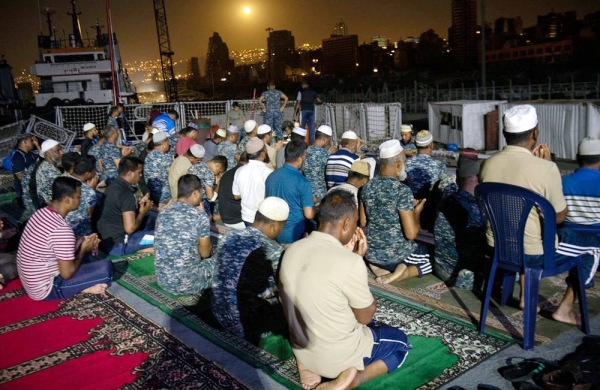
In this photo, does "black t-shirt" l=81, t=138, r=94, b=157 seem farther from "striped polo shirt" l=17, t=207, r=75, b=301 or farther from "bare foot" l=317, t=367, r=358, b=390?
"bare foot" l=317, t=367, r=358, b=390

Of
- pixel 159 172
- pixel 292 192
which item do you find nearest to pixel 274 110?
pixel 159 172

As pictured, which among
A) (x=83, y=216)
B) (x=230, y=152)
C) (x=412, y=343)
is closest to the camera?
(x=412, y=343)

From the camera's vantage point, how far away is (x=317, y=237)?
10.3ft

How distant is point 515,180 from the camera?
3.99 meters

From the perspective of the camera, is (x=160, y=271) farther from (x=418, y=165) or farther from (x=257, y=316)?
(x=418, y=165)

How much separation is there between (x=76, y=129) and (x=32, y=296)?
13.3 m

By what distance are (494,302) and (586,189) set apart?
129 cm

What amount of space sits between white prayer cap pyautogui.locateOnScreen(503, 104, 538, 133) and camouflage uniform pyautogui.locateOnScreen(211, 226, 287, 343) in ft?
6.89

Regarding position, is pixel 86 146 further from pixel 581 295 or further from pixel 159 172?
pixel 581 295

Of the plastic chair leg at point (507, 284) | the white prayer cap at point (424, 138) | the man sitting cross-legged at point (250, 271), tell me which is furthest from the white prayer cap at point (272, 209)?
the white prayer cap at point (424, 138)

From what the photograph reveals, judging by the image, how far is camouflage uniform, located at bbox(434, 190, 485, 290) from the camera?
4922 mm

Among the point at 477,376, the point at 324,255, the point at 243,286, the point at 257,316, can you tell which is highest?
the point at 324,255

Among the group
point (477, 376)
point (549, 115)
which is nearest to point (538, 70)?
point (549, 115)

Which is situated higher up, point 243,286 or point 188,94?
point 188,94
